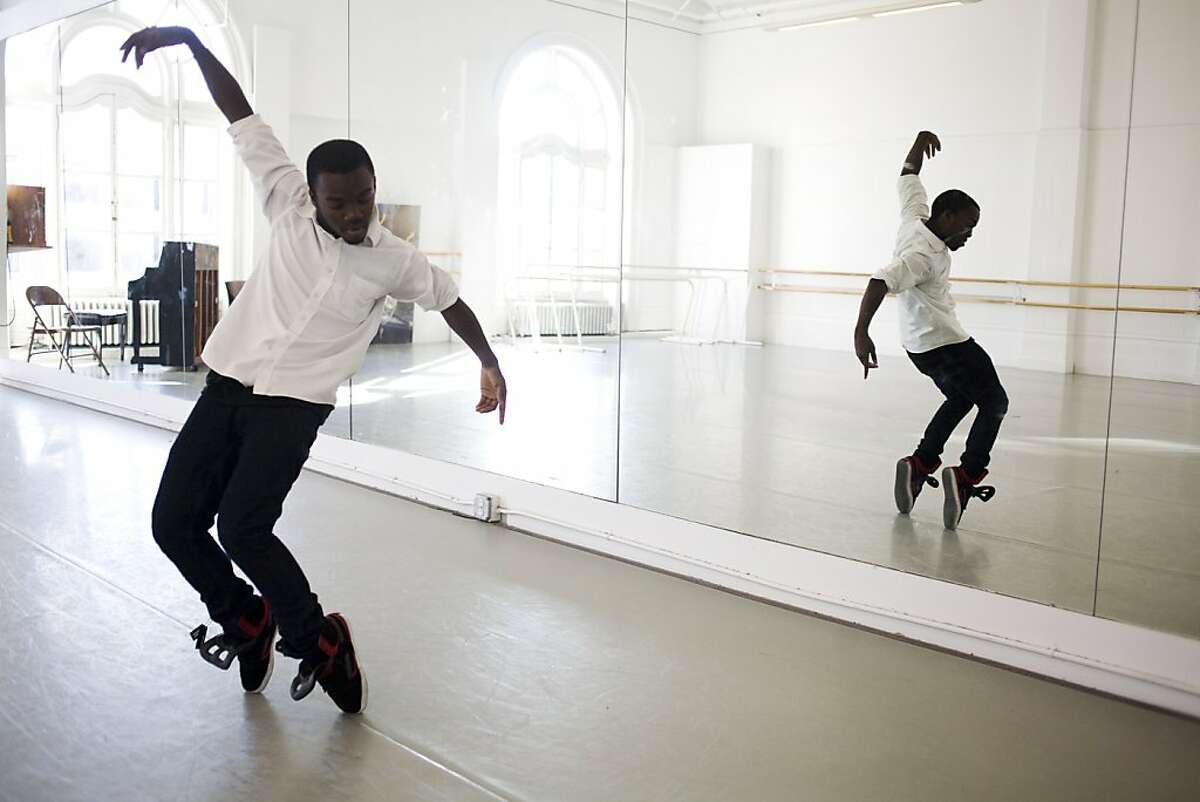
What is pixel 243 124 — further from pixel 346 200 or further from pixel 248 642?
pixel 248 642

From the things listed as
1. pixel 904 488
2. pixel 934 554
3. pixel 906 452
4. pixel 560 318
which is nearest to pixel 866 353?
pixel 906 452

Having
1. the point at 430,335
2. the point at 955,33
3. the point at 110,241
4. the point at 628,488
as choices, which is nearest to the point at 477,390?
the point at 430,335

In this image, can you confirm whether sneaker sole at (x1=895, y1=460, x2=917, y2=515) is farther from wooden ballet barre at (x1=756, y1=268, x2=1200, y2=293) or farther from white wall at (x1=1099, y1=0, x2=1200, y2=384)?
white wall at (x1=1099, y1=0, x2=1200, y2=384)

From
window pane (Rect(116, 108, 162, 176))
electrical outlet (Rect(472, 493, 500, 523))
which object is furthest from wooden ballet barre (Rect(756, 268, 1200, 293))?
window pane (Rect(116, 108, 162, 176))

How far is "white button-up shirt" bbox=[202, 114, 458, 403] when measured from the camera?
3020mm

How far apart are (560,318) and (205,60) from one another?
2.30 m

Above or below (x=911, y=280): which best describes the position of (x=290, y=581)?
below

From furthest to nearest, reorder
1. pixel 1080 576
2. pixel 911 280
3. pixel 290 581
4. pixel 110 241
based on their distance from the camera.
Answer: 1. pixel 110 241
2. pixel 911 280
3. pixel 1080 576
4. pixel 290 581

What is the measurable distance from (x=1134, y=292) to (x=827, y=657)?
1466 mm

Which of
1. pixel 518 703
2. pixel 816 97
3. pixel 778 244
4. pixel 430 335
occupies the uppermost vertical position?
pixel 816 97

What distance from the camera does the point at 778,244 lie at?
4.21 metres

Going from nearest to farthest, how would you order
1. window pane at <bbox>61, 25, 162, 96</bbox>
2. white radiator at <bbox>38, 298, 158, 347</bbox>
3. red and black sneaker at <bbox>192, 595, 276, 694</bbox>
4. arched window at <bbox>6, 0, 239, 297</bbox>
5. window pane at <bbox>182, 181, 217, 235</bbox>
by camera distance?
red and black sneaker at <bbox>192, 595, 276, 694</bbox>, window pane at <bbox>182, 181, 217, 235</bbox>, arched window at <bbox>6, 0, 239, 297</bbox>, window pane at <bbox>61, 25, 162, 96</bbox>, white radiator at <bbox>38, 298, 158, 347</bbox>

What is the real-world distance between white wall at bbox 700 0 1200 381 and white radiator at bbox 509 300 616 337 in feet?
3.27

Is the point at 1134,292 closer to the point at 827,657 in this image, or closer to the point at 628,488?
the point at 827,657
